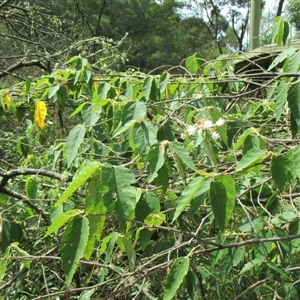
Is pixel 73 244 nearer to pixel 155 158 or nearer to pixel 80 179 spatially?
pixel 80 179

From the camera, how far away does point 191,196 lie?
90cm

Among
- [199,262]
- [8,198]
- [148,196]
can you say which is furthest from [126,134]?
[199,262]

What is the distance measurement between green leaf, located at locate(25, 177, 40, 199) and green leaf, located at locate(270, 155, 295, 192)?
96cm

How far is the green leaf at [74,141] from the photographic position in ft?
3.93

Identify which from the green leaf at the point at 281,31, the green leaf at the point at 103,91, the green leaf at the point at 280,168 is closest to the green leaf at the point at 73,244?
the green leaf at the point at 280,168

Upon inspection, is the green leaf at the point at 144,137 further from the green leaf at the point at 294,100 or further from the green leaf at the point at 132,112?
the green leaf at the point at 294,100

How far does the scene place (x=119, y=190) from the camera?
3.01 feet

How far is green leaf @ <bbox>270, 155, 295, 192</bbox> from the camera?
1.01 meters

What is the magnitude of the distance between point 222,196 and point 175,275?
0.89 feet

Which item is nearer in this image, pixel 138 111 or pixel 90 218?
pixel 90 218

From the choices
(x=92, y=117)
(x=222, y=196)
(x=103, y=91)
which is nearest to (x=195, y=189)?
(x=222, y=196)

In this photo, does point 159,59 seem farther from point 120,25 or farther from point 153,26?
point 120,25

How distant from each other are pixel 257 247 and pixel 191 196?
582mm

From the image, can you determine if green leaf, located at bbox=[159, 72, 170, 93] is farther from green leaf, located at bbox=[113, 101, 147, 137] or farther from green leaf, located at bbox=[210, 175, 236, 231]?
green leaf, located at bbox=[210, 175, 236, 231]
